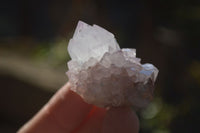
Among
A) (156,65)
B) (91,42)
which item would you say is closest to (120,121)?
(91,42)

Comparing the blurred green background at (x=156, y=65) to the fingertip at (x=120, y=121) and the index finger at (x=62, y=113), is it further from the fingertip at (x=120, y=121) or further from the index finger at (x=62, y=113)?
the fingertip at (x=120, y=121)

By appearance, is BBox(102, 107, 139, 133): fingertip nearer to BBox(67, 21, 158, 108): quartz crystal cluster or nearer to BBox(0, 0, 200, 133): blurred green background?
BBox(67, 21, 158, 108): quartz crystal cluster

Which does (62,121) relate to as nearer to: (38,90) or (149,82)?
(149,82)

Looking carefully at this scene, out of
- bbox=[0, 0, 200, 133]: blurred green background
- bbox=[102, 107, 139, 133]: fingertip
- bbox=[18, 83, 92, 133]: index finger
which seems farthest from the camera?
bbox=[0, 0, 200, 133]: blurred green background

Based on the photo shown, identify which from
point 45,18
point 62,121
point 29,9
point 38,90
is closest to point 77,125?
point 62,121

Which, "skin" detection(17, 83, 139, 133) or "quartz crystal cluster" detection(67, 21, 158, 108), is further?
"skin" detection(17, 83, 139, 133)

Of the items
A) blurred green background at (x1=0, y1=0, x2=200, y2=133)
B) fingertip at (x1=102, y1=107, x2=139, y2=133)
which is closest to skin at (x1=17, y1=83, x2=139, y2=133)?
fingertip at (x1=102, y1=107, x2=139, y2=133)
